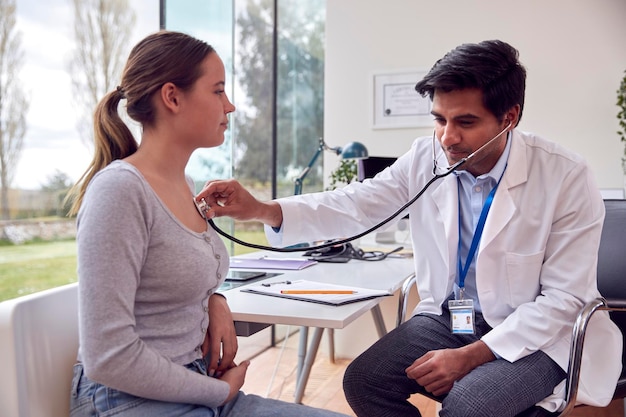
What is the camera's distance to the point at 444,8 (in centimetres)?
329

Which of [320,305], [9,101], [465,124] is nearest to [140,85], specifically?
[320,305]

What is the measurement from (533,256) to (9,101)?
226 cm

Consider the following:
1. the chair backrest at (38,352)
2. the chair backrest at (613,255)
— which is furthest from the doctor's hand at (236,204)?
the chair backrest at (613,255)

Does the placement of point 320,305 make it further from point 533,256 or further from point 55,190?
point 55,190

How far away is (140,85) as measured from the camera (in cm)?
108

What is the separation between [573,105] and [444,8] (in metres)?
0.89

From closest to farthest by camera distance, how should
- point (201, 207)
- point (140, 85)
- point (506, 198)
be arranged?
point (140, 85) → point (201, 207) → point (506, 198)

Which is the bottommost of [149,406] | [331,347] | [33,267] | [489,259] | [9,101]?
[331,347]

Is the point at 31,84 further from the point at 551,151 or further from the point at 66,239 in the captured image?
the point at 551,151

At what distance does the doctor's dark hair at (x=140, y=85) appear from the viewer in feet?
3.56

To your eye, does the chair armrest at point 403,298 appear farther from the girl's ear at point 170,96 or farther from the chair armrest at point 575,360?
the girl's ear at point 170,96

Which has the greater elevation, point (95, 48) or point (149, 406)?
point (95, 48)

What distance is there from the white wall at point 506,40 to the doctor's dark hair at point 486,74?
1760 mm

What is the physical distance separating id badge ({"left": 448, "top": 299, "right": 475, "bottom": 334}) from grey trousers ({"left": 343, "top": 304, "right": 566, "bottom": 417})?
8 centimetres
